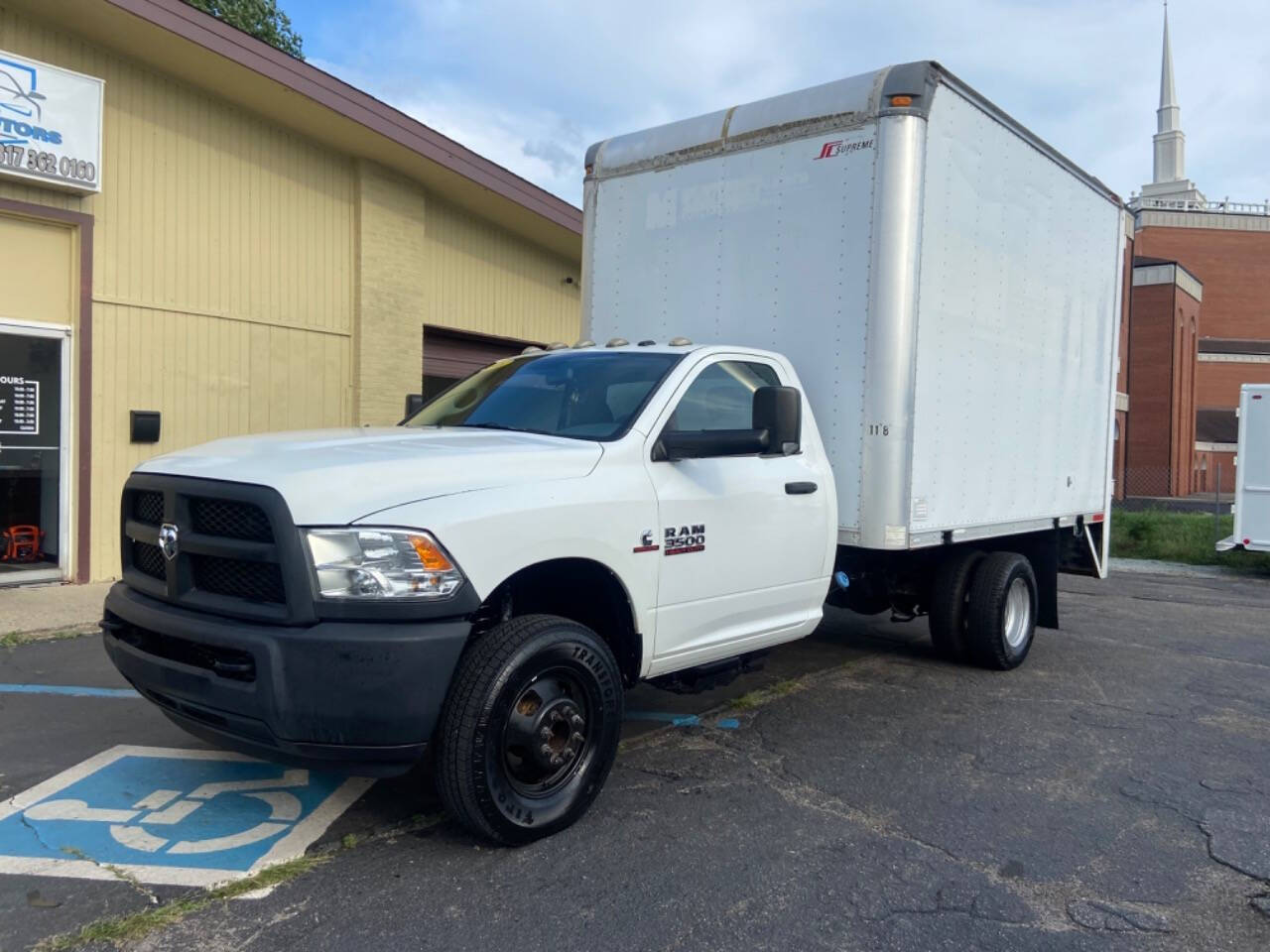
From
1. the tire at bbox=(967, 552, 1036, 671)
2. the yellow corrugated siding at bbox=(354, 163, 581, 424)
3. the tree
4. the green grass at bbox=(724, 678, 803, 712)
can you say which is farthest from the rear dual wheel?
the tree

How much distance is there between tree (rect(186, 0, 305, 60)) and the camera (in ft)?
76.9

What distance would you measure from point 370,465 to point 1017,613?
214 inches

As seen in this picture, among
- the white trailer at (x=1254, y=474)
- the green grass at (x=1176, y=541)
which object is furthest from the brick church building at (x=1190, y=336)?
the white trailer at (x=1254, y=474)

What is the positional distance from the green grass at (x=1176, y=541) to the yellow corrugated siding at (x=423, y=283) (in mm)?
9915

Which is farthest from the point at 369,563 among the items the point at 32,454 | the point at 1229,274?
the point at 1229,274

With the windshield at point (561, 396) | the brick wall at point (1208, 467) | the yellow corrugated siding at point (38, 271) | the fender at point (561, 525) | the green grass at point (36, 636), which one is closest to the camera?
the fender at point (561, 525)

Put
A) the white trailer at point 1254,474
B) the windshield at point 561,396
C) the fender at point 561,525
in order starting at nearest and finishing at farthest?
1. the fender at point 561,525
2. the windshield at point 561,396
3. the white trailer at point 1254,474

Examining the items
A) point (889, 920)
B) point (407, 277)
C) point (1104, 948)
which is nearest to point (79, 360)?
point (407, 277)

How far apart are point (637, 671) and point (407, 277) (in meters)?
8.73

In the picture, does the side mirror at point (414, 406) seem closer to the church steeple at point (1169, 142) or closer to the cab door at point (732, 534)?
the cab door at point (732, 534)

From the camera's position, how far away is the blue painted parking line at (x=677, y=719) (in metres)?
5.45

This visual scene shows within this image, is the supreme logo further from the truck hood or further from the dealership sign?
the dealership sign

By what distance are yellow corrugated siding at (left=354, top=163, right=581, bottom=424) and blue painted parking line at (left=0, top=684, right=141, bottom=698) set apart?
5.83m

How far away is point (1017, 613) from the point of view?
287 inches
